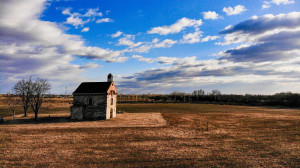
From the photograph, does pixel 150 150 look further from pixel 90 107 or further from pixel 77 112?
pixel 77 112

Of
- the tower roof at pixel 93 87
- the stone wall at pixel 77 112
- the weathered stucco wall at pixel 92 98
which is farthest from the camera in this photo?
the tower roof at pixel 93 87

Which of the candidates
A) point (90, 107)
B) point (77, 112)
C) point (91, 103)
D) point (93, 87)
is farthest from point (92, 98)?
point (77, 112)

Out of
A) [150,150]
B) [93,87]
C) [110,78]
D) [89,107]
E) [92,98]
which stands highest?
[110,78]

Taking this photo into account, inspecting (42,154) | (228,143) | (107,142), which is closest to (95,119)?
(107,142)

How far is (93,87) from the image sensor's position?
131 feet

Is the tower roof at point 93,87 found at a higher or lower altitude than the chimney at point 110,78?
lower

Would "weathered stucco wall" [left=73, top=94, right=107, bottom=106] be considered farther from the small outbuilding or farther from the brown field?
the brown field

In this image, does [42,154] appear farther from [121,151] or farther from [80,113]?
[80,113]

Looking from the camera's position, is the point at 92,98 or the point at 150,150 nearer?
the point at 150,150

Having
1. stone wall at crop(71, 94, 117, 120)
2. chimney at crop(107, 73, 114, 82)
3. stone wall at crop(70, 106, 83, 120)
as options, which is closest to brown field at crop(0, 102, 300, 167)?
stone wall at crop(71, 94, 117, 120)

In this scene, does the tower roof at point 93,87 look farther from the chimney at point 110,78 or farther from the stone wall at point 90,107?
the chimney at point 110,78

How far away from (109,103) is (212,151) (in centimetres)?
2704

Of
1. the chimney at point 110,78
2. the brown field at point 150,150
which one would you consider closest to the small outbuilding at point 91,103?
the chimney at point 110,78

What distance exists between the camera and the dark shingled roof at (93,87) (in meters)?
38.6
